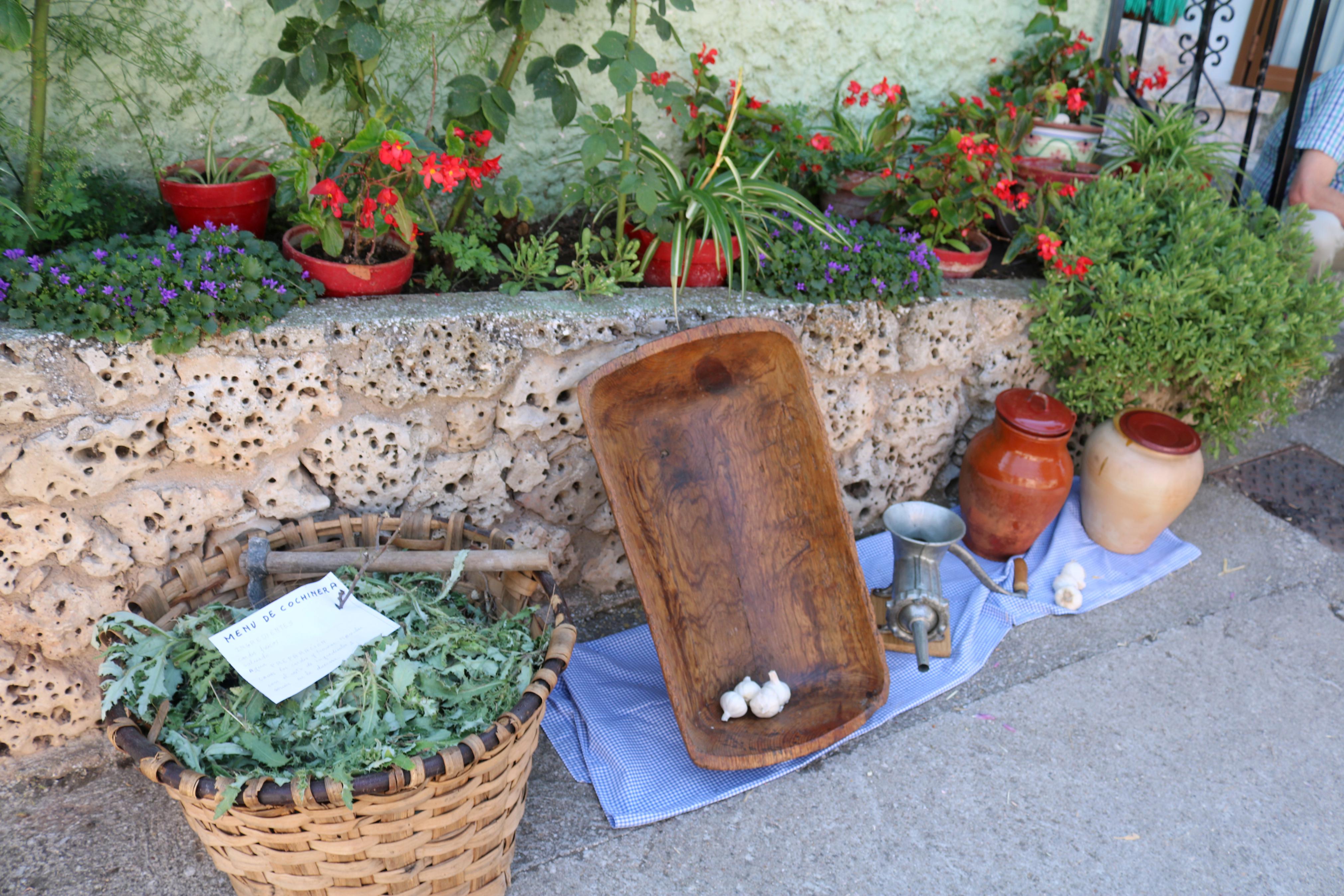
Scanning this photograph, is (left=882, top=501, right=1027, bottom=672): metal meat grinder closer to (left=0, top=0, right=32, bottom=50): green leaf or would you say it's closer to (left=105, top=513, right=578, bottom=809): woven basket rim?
(left=105, top=513, right=578, bottom=809): woven basket rim

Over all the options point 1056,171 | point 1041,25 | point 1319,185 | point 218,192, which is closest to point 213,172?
point 218,192

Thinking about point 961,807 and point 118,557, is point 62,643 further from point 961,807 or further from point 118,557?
point 961,807

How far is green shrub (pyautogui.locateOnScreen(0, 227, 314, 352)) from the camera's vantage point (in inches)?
66.2

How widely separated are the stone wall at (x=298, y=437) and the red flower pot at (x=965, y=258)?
34 cm

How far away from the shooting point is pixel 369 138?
1.87m

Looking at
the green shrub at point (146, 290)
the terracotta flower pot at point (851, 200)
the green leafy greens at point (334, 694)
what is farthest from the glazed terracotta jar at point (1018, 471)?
the green shrub at point (146, 290)

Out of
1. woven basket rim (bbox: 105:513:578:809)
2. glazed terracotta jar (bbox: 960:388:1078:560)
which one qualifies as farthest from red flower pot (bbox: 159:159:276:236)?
glazed terracotta jar (bbox: 960:388:1078:560)

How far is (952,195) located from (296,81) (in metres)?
1.84

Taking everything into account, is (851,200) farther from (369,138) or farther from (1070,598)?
(369,138)

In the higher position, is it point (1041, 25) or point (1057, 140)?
point (1041, 25)

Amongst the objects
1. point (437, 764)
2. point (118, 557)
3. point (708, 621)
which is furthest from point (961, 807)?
point (118, 557)

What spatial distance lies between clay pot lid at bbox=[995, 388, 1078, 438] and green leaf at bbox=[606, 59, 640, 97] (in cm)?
145

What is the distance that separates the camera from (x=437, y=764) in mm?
1386

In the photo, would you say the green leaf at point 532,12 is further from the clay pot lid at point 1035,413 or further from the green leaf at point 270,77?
the clay pot lid at point 1035,413
